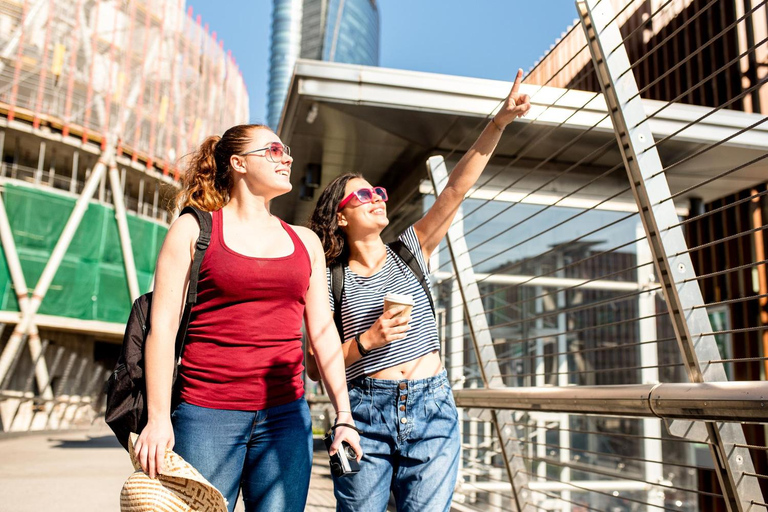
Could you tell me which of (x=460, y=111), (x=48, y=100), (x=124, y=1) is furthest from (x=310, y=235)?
(x=124, y=1)

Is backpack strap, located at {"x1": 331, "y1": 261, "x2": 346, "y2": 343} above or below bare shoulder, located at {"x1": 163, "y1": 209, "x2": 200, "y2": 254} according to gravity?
below

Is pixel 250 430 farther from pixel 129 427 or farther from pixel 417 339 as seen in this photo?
pixel 417 339

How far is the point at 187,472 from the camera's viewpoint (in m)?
1.90

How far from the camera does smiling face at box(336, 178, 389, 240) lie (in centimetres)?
286

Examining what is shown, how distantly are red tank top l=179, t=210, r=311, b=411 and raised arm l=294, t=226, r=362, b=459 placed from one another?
0.43ft

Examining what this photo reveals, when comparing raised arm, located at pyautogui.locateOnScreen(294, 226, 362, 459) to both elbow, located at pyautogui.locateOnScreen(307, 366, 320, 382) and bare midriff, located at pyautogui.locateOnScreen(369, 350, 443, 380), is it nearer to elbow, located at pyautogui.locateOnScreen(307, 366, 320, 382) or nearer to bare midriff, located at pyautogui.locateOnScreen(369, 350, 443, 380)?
bare midriff, located at pyautogui.locateOnScreen(369, 350, 443, 380)

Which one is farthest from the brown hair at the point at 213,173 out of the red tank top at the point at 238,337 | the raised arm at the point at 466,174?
the raised arm at the point at 466,174

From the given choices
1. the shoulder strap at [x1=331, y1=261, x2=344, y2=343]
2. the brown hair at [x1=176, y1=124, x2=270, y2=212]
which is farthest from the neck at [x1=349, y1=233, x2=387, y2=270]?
the brown hair at [x1=176, y1=124, x2=270, y2=212]

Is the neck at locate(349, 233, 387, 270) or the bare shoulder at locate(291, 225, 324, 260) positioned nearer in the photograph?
the bare shoulder at locate(291, 225, 324, 260)

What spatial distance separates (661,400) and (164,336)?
1470 millimetres

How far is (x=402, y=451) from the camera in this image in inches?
96.9

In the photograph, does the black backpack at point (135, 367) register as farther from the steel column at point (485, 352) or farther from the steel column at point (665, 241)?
the steel column at point (485, 352)

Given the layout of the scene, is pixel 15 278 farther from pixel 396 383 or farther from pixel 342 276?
pixel 396 383

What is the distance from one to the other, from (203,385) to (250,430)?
0.20 meters
